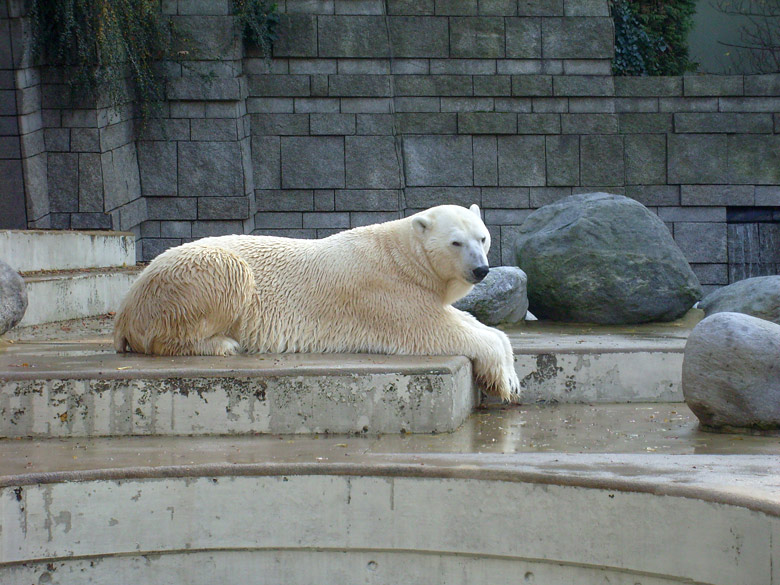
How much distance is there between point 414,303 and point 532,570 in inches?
67.7

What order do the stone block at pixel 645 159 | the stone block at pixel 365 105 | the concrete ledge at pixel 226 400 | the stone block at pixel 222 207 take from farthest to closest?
the stone block at pixel 645 159, the stone block at pixel 365 105, the stone block at pixel 222 207, the concrete ledge at pixel 226 400

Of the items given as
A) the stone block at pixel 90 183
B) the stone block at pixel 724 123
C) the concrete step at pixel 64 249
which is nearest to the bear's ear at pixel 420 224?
the concrete step at pixel 64 249

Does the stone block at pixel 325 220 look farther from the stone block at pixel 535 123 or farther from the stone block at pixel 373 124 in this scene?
the stone block at pixel 535 123

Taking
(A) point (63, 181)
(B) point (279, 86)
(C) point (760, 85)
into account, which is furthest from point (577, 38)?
(A) point (63, 181)

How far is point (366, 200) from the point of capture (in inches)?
400

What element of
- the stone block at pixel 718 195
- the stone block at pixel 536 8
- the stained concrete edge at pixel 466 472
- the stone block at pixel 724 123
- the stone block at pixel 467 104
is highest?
the stone block at pixel 536 8

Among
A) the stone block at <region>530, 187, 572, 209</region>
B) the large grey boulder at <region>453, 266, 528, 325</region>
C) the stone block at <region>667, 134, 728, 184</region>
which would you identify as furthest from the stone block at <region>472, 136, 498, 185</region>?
the large grey boulder at <region>453, 266, 528, 325</region>

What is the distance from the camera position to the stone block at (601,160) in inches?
409

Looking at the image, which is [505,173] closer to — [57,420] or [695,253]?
[695,253]

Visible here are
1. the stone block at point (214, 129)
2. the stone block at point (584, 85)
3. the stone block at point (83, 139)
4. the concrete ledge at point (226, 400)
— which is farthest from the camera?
the stone block at point (584, 85)

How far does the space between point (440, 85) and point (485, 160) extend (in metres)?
0.92

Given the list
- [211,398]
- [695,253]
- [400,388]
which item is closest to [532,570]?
[400,388]

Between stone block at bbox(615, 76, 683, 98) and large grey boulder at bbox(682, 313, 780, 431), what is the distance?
6.84 m

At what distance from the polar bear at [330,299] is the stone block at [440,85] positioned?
5.72 m
